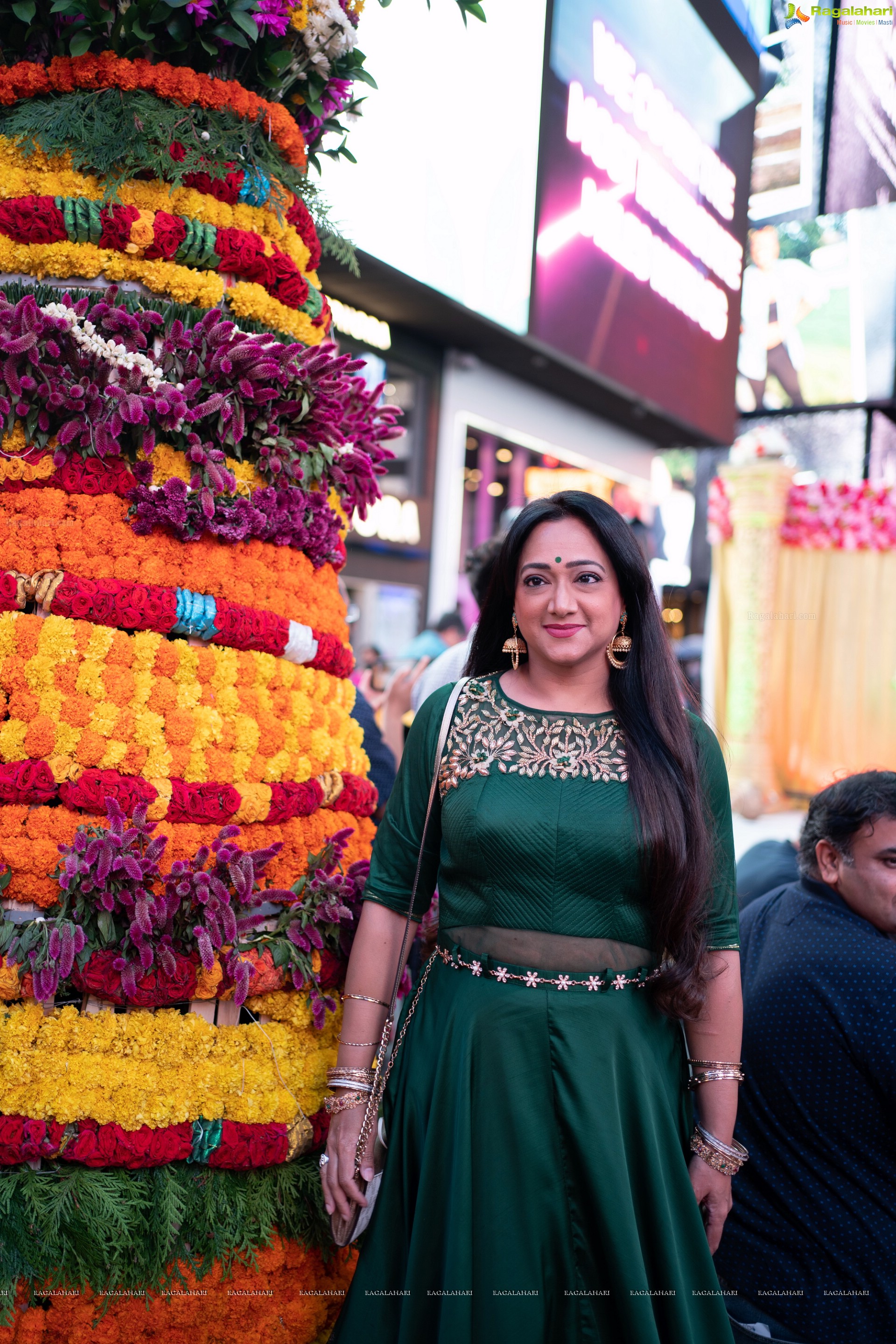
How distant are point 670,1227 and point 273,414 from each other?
5.28ft

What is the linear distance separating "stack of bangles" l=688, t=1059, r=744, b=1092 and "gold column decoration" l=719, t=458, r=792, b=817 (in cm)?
779

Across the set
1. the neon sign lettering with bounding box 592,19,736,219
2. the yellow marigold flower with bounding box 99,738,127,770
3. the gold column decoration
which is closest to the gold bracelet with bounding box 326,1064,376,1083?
the yellow marigold flower with bounding box 99,738,127,770

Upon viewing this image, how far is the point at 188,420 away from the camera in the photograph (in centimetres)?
193

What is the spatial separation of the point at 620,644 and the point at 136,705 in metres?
0.90

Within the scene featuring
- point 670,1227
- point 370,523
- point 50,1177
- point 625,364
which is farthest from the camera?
point 625,364

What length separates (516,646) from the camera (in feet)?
6.33

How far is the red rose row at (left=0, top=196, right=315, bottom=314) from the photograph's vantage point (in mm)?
1930

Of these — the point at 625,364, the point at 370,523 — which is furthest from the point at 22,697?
the point at 625,364

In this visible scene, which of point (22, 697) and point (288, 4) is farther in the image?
point (288, 4)

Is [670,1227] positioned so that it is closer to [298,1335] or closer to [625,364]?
[298,1335]

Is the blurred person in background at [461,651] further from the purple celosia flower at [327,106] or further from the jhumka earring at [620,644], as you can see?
the purple celosia flower at [327,106]

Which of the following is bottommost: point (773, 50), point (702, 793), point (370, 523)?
point (702, 793)

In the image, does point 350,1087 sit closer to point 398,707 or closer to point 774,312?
point 398,707

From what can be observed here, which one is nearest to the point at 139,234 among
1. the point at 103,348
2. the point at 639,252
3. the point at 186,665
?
the point at 103,348
